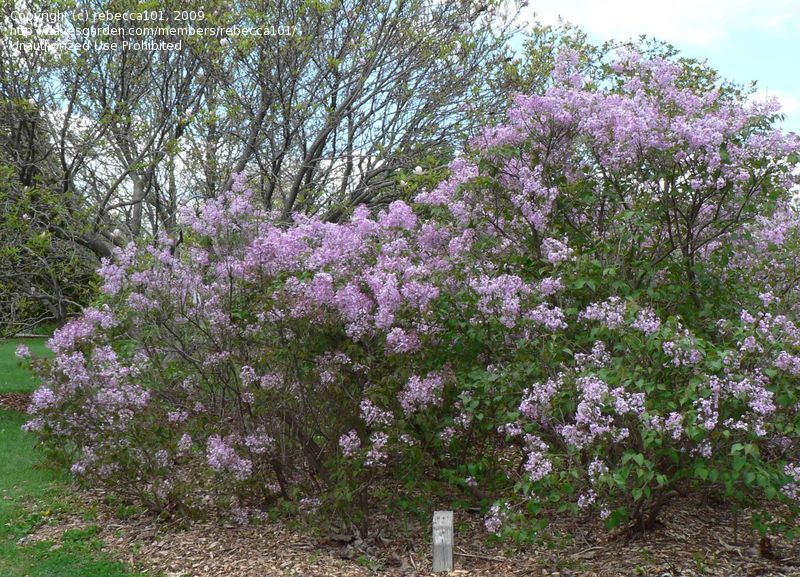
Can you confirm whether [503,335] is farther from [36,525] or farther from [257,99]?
[257,99]

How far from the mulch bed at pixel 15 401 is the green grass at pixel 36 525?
2.57m

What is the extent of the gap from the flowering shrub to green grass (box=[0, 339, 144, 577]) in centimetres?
55

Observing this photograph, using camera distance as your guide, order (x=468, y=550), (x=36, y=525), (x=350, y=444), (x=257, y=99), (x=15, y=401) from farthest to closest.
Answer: (x=15, y=401) < (x=257, y=99) < (x=36, y=525) < (x=468, y=550) < (x=350, y=444)

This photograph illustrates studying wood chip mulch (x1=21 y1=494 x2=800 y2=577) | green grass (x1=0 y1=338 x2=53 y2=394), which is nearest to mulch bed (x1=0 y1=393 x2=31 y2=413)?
green grass (x1=0 y1=338 x2=53 y2=394)

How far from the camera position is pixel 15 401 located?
11.2m

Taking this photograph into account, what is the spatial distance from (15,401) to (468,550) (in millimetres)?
9016

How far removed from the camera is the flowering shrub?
3.67m

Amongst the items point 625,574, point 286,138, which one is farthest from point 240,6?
point 625,574

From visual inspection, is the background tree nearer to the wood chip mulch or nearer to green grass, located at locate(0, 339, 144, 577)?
green grass, located at locate(0, 339, 144, 577)

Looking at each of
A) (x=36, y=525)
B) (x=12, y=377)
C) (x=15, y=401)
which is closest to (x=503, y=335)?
(x=36, y=525)

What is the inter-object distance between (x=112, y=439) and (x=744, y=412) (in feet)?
13.1

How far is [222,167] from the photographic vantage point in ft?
29.0

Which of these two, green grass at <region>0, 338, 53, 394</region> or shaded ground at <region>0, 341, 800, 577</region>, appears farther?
green grass at <region>0, 338, 53, 394</region>

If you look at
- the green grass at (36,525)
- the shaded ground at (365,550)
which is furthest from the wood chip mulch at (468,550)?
the green grass at (36,525)
